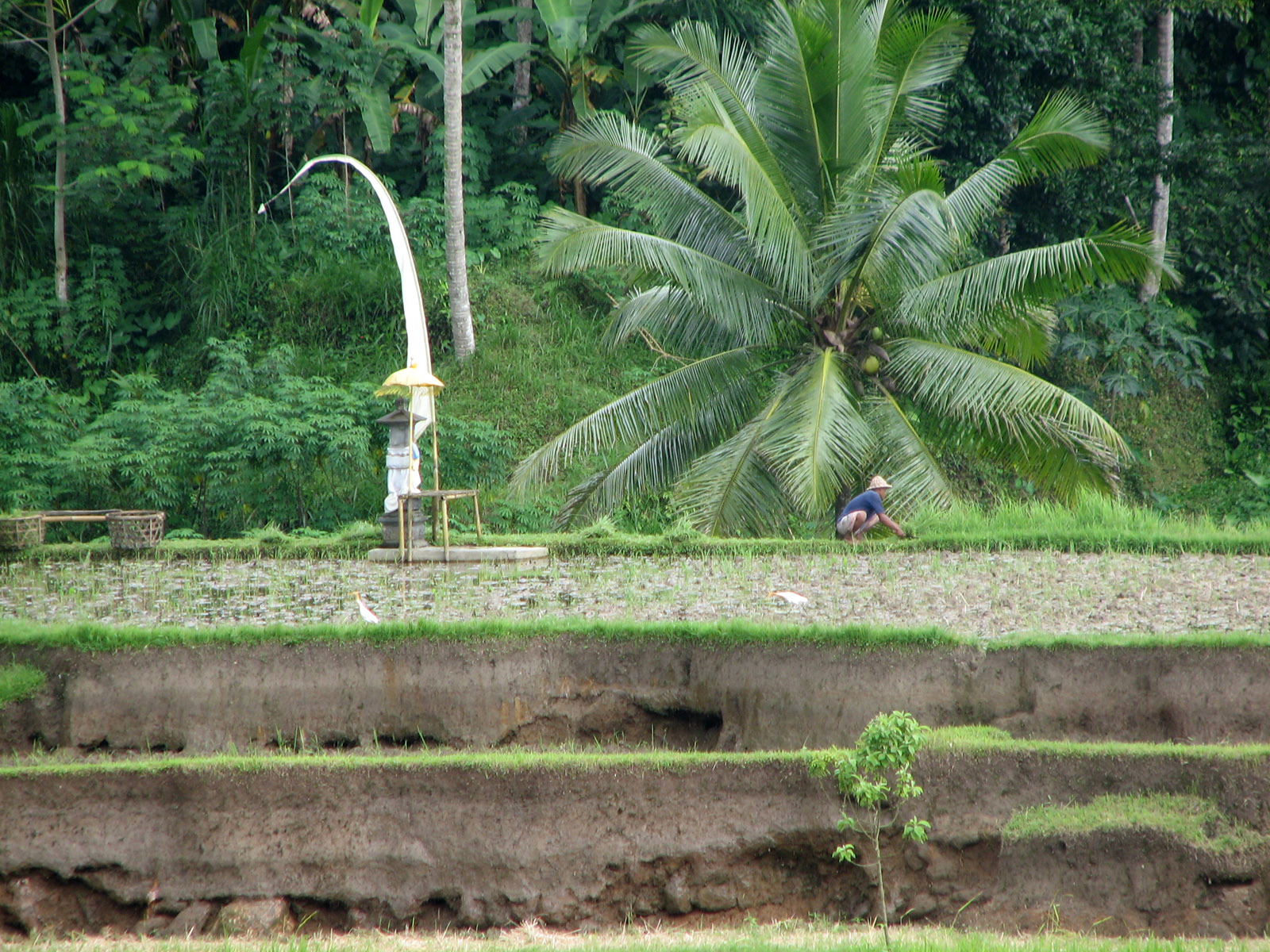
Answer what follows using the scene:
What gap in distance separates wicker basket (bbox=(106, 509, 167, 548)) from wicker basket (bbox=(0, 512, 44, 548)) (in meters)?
0.52

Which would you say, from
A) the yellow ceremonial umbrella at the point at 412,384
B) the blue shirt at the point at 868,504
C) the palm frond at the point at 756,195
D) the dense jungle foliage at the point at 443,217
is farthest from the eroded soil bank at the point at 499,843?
the dense jungle foliage at the point at 443,217

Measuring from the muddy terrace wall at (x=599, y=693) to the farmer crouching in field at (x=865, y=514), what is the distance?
11.1 feet

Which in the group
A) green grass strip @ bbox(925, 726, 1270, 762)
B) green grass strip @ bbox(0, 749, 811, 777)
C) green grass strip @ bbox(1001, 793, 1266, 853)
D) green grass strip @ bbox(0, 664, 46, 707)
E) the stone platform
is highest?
the stone platform

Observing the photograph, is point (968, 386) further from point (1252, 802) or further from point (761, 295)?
point (1252, 802)

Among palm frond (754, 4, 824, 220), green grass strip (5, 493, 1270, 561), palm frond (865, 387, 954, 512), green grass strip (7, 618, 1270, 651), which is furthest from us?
palm frond (754, 4, 824, 220)

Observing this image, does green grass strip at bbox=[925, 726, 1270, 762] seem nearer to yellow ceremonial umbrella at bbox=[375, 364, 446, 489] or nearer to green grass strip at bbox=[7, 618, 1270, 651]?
green grass strip at bbox=[7, 618, 1270, 651]

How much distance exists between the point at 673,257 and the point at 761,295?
89 centimetres

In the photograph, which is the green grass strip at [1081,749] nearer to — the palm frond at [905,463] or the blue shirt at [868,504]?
the blue shirt at [868,504]

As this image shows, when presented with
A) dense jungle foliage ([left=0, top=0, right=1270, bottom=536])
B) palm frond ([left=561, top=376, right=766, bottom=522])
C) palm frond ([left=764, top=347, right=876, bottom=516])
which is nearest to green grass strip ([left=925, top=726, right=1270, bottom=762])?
palm frond ([left=764, top=347, right=876, bottom=516])

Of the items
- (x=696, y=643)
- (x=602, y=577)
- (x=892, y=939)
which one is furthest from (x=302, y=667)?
(x=892, y=939)

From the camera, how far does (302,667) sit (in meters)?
5.73

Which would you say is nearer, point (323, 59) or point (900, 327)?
point (900, 327)

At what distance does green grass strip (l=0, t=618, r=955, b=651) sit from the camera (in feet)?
18.7

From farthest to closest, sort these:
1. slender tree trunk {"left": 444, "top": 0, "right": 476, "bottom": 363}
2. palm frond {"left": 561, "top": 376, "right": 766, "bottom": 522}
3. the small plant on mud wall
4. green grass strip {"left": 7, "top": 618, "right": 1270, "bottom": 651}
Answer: slender tree trunk {"left": 444, "top": 0, "right": 476, "bottom": 363}, palm frond {"left": 561, "top": 376, "right": 766, "bottom": 522}, green grass strip {"left": 7, "top": 618, "right": 1270, "bottom": 651}, the small plant on mud wall
